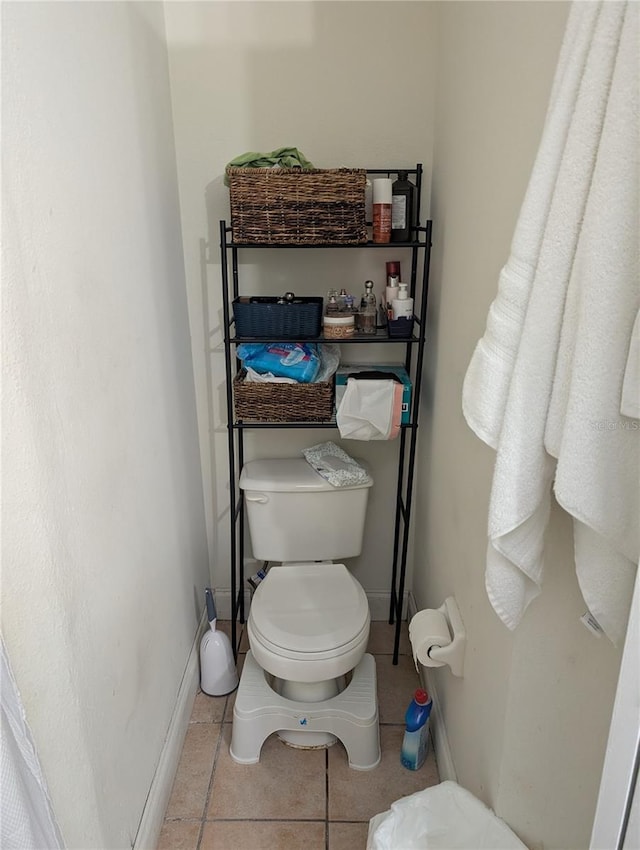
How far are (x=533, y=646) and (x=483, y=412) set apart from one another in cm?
51

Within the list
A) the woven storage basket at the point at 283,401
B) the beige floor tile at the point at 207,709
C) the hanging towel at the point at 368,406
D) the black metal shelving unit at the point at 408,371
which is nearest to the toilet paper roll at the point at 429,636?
the black metal shelving unit at the point at 408,371

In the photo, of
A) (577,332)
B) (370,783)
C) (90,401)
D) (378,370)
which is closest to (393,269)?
(378,370)

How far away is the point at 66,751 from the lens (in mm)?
1028

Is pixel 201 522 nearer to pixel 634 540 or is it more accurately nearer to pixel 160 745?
pixel 160 745

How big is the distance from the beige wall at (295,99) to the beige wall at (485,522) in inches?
4.4

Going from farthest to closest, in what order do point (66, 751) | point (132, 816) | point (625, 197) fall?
point (132, 816) < point (66, 751) < point (625, 197)

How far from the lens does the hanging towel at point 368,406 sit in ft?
Answer: 5.94

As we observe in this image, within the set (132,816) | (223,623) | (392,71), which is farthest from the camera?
(223,623)

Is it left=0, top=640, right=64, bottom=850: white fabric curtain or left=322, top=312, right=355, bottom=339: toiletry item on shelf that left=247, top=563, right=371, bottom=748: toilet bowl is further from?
left=0, top=640, right=64, bottom=850: white fabric curtain

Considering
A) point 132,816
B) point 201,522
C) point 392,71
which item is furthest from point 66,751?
point 392,71

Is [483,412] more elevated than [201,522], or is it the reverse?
[483,412]

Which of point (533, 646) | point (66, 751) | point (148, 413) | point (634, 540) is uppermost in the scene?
point (634, 540)

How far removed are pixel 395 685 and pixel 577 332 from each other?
1652 millimetres

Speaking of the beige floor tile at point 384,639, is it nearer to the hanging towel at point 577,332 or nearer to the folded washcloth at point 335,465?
the folded washcloth at point 335,465
